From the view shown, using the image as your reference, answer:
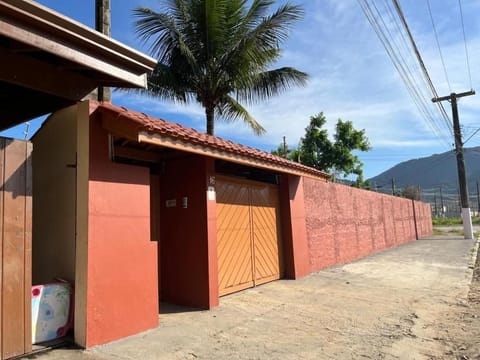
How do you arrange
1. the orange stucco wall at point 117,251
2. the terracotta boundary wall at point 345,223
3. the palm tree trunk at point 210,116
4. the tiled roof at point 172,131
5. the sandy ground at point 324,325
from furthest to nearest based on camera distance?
the palm tree trunk at point 210,116, the terracotta boundary wall at point 345,223, the tiled roof at point 172,131, the orange stucco wall at point 117,251, the sandy ground at point 324,325

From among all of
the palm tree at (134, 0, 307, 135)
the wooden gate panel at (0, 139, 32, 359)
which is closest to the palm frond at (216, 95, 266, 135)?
the palm tree at (134, 0, 307, 135)

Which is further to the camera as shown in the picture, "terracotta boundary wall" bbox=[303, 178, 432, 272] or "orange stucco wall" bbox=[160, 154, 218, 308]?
"terracotta boundary wall" bbox=[303, 178, 432, 272]

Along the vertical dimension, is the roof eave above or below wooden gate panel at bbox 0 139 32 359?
above

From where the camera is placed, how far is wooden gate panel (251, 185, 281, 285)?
9258mm

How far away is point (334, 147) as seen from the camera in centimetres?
2603

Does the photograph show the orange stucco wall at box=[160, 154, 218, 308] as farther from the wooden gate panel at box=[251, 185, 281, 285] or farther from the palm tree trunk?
the palm tree trunk

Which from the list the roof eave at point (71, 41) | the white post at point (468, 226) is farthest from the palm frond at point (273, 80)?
the white post at point (468, 226)

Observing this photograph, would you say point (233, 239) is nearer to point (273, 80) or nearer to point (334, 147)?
point (273, 80)

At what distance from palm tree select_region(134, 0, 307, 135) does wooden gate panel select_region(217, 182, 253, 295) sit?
4262 mm

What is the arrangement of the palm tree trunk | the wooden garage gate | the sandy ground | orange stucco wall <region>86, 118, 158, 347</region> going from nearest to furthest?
the sandy ground
orange stucco wall <region>86, 118, 158, 347</region>
the wooden garage gate
the palm tree trunk

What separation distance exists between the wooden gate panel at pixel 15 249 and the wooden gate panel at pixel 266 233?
528 centimetres

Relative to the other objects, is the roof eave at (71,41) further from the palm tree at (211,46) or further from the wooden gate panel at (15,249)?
the palm tree at (211,46)

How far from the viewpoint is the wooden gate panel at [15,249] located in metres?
4.41

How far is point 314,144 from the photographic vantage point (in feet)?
87.3
